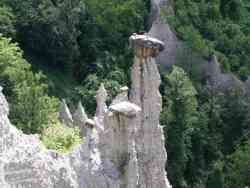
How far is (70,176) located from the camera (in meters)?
13.5

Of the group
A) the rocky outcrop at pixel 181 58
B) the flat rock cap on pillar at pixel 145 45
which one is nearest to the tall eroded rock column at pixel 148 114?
the flat rock cap on pillar at pixel 145 45

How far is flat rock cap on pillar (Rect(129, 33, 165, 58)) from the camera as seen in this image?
18.2 meters

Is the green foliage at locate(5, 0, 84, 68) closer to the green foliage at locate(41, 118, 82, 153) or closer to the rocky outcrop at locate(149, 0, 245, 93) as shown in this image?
the rocky outcrop at locate(149, 0, 245, 93)

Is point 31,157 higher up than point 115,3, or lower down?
higher up

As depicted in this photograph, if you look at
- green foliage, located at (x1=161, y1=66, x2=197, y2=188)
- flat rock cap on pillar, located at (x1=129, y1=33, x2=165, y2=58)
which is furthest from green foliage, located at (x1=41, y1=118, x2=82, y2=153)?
flat rock cap on pillar, located at (x1=129, y1=33, x2=165, y2=58)

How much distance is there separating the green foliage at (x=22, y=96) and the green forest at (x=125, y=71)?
0.04 meters

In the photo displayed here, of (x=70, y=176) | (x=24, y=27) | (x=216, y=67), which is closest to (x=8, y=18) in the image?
(x=24, y=27)

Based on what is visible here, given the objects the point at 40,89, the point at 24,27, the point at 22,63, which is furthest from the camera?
the point at 24,27

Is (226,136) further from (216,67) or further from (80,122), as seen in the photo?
(80,122)

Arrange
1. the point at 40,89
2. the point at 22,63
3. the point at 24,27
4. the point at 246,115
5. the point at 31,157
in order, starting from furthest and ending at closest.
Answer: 1. the point at 24,27
2. the point at 246,115
3. the point at 22,63
4. the point at 40,89
5. the point at 31,157

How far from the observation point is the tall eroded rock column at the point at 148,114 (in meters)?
18.9

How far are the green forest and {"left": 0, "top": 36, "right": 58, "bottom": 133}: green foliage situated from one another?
1.7 inches

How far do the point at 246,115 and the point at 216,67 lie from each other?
5.11 metres

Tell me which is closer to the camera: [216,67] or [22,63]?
[22,63]
